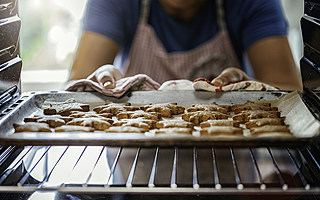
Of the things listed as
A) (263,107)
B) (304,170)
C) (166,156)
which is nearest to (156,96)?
(166,156)

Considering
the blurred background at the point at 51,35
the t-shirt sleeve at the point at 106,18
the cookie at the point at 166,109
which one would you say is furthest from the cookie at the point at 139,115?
the blurred background at the point at 51,35

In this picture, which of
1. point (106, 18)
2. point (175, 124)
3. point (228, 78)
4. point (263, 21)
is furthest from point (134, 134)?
point (263, 21)

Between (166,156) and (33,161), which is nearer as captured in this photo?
(33,161)

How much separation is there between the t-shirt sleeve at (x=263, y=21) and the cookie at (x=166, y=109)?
1.05 metres

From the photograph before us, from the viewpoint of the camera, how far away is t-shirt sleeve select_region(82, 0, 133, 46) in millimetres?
2424

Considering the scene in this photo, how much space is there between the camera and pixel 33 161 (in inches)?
52.7

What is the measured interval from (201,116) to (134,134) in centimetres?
35

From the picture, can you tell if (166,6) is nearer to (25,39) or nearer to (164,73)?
(164,73)

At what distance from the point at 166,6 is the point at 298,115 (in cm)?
155

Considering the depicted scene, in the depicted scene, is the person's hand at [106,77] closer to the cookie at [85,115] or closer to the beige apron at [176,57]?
the cookie at [85,115]

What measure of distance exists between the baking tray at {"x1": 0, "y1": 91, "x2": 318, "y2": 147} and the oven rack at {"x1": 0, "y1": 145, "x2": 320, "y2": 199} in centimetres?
7

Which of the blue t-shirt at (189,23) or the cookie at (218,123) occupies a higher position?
the blue t-shirt at (189,23)

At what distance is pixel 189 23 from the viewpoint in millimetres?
2672

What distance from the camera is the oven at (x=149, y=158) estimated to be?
3.25 feet
